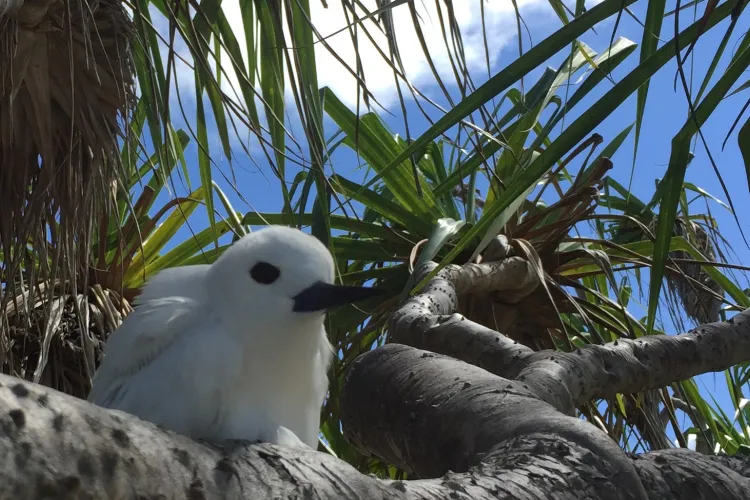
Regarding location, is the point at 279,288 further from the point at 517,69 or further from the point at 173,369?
the point at 517,69

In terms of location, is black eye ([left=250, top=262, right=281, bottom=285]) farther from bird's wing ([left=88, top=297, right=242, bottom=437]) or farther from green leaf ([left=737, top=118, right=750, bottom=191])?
green leaf ([left=737, top=118, right=750, bottom=191])

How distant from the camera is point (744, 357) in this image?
957 mm

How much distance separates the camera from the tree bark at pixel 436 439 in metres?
0.35

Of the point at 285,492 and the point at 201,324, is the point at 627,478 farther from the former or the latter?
the point at 201,324

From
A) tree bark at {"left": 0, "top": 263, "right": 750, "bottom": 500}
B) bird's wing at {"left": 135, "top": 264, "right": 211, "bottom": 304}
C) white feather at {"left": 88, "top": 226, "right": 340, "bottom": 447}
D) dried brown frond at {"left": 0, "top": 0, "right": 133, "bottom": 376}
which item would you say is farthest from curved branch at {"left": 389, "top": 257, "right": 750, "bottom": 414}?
dried brown frond at {"left": 0, "top": 0, "right": 133, "bottom": 376}

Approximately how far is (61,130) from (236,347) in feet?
2.32

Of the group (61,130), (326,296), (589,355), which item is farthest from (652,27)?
(61,130)

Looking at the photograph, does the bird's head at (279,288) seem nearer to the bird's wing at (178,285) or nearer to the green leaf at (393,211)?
the bird's wing at (178,285)

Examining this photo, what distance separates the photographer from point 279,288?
2.79ft

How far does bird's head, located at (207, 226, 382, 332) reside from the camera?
84 cm

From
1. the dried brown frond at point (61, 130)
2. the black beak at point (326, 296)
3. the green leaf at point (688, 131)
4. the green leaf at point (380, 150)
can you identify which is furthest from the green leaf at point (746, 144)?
the green leaf at point (380, 150)

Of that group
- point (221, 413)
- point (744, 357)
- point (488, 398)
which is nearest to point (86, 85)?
point (221, 413)

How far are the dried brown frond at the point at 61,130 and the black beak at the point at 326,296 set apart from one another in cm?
59

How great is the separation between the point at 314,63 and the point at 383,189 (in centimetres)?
117
